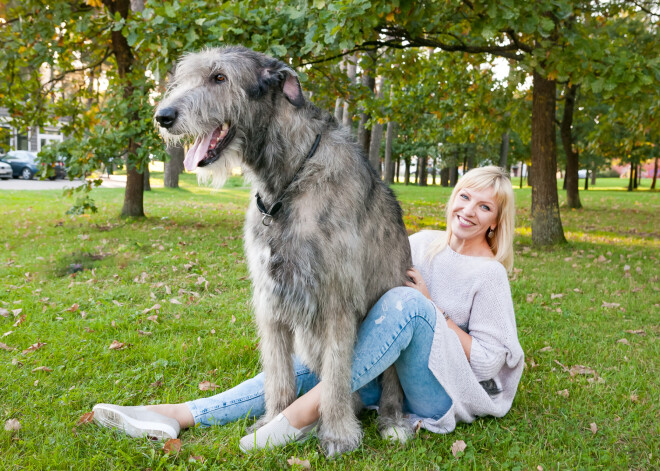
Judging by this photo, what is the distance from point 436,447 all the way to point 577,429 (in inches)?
36.3

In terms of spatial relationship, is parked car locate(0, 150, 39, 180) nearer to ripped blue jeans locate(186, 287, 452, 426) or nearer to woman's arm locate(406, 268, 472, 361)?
ripped blue jeans locate(186, 287, 452, 426)

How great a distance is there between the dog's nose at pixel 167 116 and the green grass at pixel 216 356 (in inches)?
64.7

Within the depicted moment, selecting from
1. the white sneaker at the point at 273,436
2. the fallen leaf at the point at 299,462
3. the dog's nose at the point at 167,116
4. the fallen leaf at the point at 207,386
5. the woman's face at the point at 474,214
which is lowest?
the fallen leaf at the point at 299,462

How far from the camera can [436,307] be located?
8.77ft

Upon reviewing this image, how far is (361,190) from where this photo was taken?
8.53 feet

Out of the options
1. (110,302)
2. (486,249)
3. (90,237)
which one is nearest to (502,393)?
(486,249)

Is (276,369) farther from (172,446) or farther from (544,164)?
(544,164)

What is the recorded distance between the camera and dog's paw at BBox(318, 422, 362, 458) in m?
2.54

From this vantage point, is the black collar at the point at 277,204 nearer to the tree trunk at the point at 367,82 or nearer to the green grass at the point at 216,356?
the green grass at the point at 216,356

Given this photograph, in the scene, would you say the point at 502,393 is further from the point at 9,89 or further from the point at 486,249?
the point at 9,89

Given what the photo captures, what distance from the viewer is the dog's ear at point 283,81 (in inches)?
96.0

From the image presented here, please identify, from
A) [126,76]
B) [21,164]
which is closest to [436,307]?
[126,76]

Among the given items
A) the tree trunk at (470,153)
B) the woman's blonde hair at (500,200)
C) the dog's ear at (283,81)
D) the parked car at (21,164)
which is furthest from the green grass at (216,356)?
the tree trunk at (470,153)

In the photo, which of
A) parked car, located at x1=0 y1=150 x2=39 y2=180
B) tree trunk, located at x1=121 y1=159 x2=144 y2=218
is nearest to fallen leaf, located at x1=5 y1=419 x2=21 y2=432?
tree trunk, located at x1=121 y1=159 x2=144 y2=218
